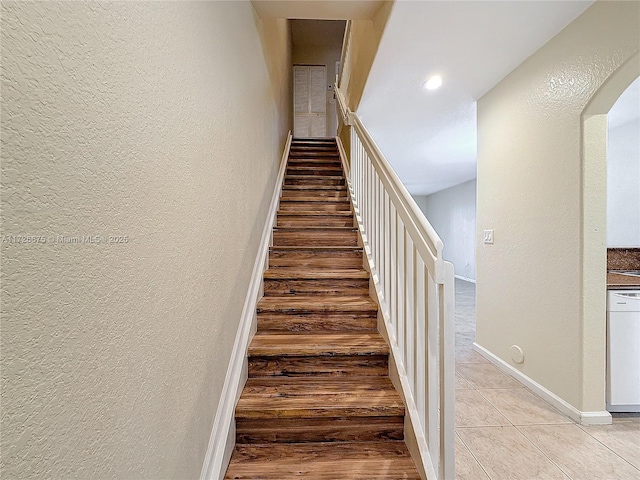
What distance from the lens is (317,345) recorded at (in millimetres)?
1694

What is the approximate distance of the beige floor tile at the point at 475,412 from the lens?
69.8 inches

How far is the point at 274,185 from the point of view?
9.78 ft

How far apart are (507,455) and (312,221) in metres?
2.09

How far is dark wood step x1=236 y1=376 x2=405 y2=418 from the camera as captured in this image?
54.9 inches

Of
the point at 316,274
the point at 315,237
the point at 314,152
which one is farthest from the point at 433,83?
the point at 314,152

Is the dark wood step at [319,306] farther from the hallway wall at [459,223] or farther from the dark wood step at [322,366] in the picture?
the hallway wall at [459,223]

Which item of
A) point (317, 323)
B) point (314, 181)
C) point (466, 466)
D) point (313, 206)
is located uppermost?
point (314, 181)

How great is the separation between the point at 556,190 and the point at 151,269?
2.21m

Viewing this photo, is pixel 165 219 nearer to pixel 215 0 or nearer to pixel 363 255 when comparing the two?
pixel 215 0

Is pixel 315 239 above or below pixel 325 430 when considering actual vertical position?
above

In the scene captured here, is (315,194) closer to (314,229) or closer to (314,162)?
(314,229)

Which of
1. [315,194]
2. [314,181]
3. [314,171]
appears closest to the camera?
[315,194]

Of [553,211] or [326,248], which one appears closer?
[553,211]

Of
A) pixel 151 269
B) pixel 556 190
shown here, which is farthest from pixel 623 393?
pixel 151 269
